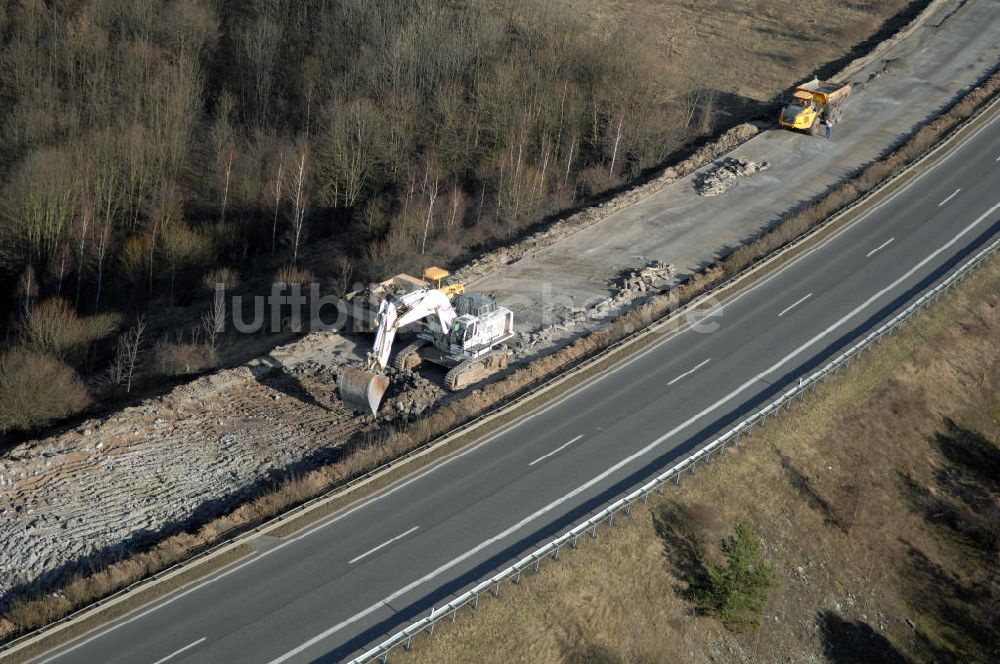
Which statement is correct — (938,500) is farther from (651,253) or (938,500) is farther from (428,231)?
(428,231)

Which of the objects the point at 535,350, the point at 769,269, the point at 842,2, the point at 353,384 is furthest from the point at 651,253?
the point at 842,2

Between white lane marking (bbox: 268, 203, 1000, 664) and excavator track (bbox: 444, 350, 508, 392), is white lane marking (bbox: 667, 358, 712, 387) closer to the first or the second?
white lane marking (bbox: 268, 203, 1000, 664)

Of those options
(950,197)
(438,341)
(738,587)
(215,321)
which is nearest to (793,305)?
(950,197)

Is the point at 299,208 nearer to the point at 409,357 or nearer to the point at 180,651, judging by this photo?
the point at 409,357

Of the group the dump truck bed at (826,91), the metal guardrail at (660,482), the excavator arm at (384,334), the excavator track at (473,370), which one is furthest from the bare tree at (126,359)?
the dump truck bed at (826,91)

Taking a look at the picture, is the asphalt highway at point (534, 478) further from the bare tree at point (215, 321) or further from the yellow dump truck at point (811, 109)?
the bare tree at point (215, 321)

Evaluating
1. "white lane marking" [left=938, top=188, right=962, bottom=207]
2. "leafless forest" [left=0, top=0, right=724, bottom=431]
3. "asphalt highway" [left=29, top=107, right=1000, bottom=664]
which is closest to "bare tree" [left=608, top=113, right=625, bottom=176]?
"leafless forest" [left=0, top=0, right=724, bottom=431]
